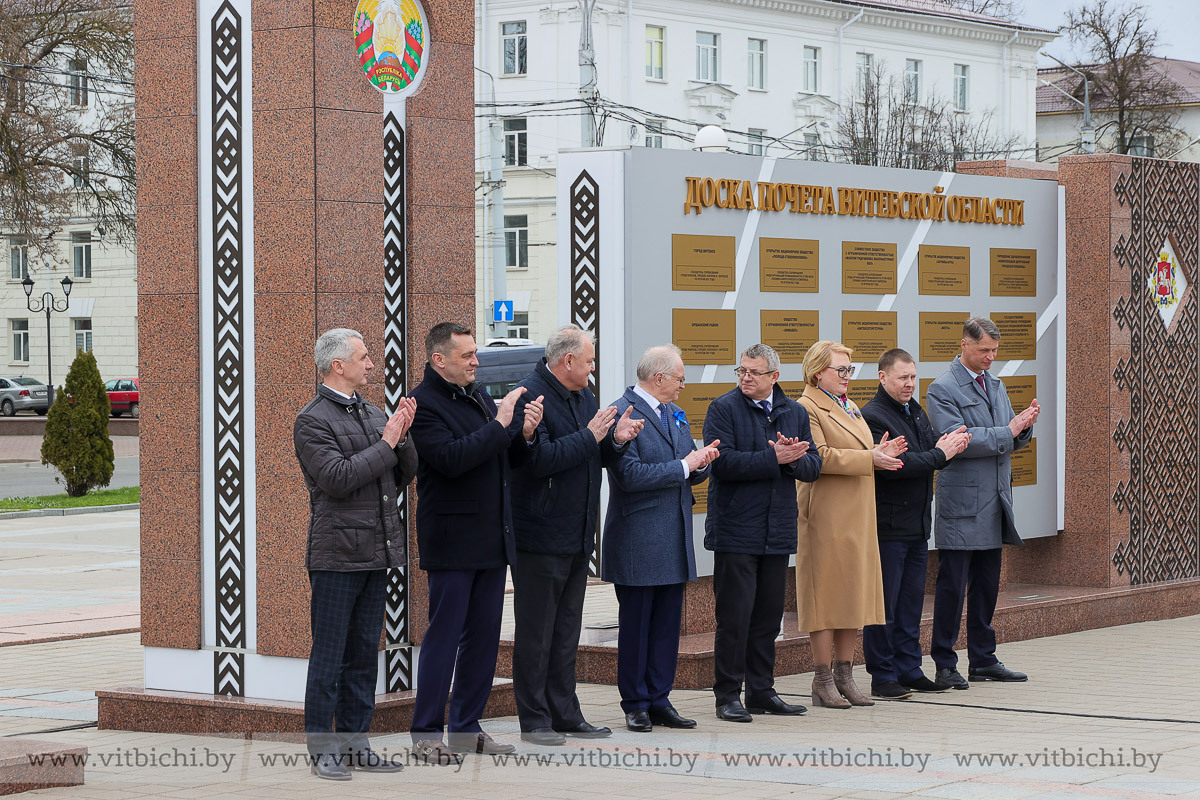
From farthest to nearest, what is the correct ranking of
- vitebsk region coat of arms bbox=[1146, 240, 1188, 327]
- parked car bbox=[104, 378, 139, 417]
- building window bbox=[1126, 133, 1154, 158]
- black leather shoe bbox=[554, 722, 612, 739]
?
1. building window bbox=[1126, 133, 1154, 158]
2. parked car bbox=[104, 378, 139, 417]
3. vitebsk region coat of arms bbox=[1146, 240, 1188, 327]
4. black leather shoe bbox=[554, 722, 612, 739]

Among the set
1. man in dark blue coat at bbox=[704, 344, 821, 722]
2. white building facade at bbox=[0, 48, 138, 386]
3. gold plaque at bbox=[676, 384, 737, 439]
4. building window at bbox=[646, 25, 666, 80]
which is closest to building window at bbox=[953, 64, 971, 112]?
building window at bbox=[646, 25, 666, 80]

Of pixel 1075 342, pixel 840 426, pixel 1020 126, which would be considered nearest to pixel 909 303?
pixel 1075 342

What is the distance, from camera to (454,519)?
295 inches

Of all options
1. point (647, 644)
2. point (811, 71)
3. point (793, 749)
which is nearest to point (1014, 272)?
point (647, 644)

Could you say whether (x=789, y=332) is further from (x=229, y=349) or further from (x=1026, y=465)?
(x=229, y=349)

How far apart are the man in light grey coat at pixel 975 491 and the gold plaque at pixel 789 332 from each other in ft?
3.13

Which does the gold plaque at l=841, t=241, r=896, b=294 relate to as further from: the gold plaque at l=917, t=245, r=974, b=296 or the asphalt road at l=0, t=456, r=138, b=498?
the asphalt road at l=0, t=456, r=138, b=498

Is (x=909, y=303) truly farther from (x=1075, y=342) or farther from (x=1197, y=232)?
(x=1197, y=232)

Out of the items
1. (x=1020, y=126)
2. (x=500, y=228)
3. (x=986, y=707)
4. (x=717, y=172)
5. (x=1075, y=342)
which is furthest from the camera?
(x=1020, y=126)

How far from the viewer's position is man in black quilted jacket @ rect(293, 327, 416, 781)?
23.2ft

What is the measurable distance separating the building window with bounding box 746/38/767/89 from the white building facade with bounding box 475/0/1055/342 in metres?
0.04

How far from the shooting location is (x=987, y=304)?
39.3 ft

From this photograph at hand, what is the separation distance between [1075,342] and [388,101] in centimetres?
605

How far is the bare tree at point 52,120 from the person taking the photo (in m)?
29.6
